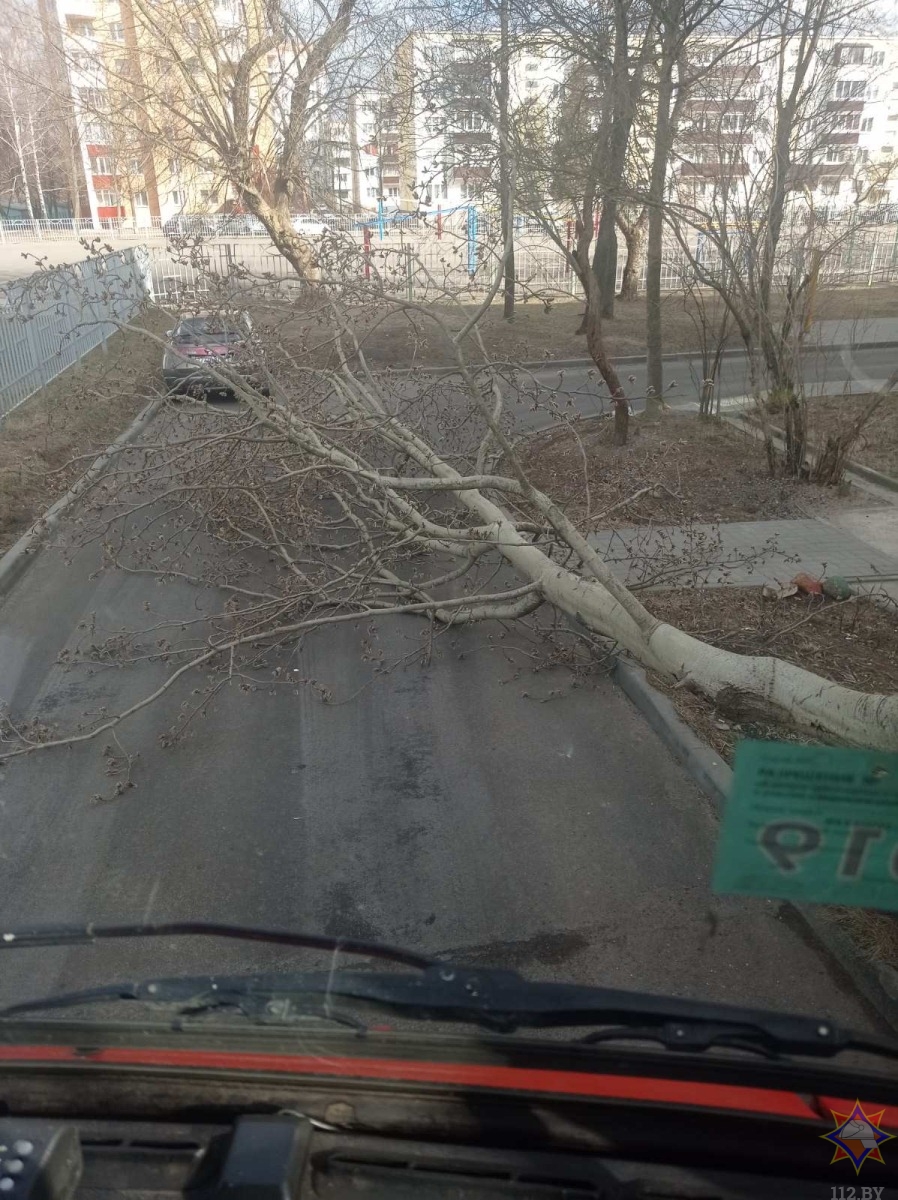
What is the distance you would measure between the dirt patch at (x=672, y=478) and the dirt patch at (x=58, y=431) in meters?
4.34

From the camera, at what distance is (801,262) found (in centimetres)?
1080

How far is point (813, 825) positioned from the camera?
2125 mm

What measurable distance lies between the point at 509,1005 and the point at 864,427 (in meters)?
11.2

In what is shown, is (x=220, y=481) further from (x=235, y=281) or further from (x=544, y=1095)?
(x=544, y=1095)

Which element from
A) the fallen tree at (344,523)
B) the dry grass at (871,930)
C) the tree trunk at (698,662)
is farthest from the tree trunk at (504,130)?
the dry grass at (871,930)

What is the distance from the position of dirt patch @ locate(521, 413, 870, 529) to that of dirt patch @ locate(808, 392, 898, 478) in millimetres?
870

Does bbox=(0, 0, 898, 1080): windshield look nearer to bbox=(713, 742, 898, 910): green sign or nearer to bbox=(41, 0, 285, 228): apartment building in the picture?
bbox=(713, 742, 898, 910): green sign

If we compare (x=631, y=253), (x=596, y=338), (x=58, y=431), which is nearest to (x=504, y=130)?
(x=596, y=338)

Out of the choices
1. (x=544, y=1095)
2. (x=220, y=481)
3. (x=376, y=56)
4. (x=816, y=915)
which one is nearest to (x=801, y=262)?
(x=220, y=481)

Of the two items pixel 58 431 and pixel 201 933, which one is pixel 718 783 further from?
pixel 58 431

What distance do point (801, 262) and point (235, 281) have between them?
6414 mm

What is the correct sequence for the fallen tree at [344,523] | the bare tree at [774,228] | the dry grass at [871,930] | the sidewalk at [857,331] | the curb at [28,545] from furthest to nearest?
1. the sidewalk at [857,331]
2. the bare tree at [774,228]
3. the curb at [28,545]
4. the fallen tree at [344,523]
5. the dry grass at [871,930]

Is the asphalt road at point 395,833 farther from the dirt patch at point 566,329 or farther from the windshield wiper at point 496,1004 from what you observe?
the dirt patch at point 566,329

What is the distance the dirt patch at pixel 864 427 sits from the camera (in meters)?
11.5
